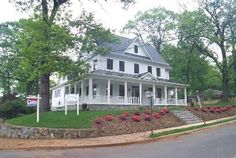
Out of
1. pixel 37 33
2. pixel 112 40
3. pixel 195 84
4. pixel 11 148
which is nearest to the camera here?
pixel 11 148

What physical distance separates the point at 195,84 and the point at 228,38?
12968 mm

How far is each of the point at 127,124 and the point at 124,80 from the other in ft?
35.6

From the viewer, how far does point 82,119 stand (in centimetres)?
2167

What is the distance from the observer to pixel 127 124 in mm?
21844

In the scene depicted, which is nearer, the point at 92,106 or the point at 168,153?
the point at 168,153

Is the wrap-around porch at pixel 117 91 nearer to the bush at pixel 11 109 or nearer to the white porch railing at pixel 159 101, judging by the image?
the white porch railing at pixel 159 101

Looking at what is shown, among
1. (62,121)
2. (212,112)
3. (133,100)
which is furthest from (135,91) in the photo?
(62,121)

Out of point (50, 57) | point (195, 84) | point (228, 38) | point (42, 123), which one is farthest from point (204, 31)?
point (42, 123)

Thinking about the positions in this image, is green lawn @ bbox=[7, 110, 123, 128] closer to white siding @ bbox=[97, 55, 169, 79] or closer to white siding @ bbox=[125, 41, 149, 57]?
white siding @ bbox=[97, 55, 169, 79]

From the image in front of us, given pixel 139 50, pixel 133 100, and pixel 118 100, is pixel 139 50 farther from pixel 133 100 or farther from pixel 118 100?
pixel 118 100

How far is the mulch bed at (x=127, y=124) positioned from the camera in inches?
805

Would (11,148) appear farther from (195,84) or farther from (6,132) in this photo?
(195,84)

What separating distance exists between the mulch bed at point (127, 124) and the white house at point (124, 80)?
7.07 metres

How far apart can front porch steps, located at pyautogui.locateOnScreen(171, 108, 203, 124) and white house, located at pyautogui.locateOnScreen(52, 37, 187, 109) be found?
5.25m
